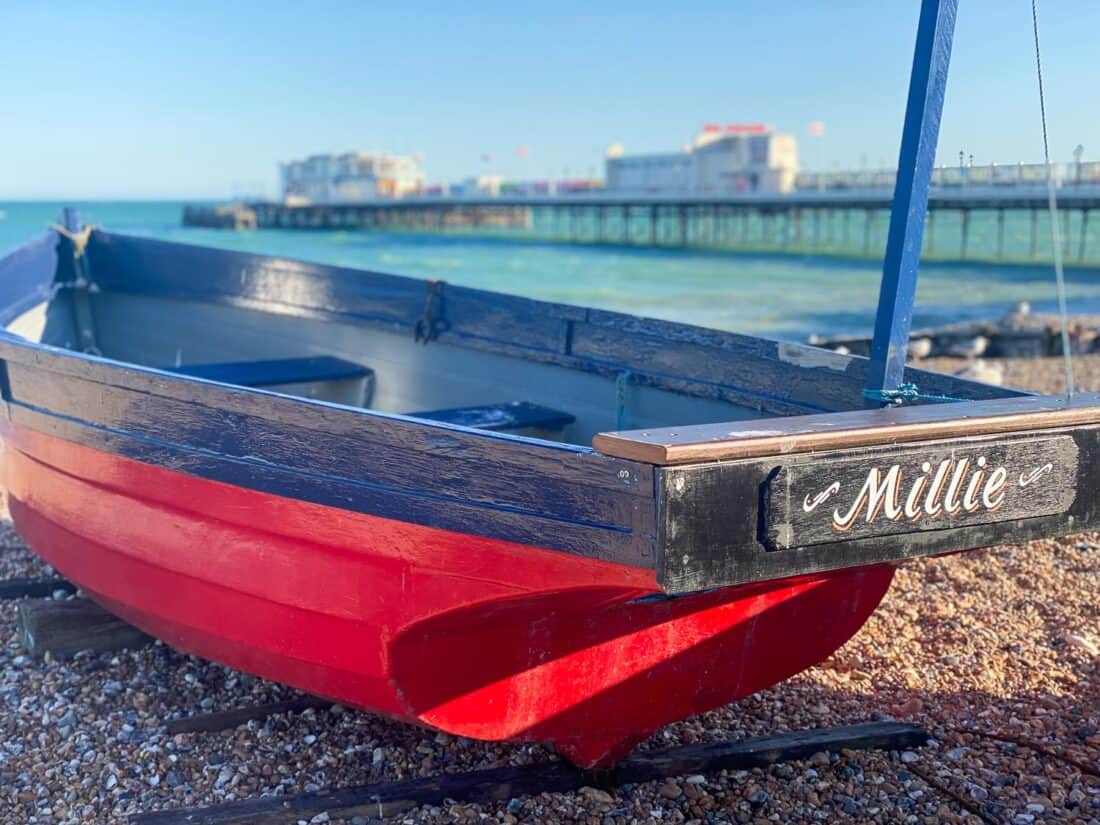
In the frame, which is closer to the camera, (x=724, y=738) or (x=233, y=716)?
(x=724, y=738)

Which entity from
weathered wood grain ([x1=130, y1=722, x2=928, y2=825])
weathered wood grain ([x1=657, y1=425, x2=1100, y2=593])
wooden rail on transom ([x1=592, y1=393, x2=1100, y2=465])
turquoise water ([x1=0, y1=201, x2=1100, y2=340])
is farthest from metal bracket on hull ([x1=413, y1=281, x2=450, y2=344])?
turquoise water ([x1=0, y1=201, x2=1100, y2=340])

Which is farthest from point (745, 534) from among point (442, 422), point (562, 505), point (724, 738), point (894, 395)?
point (724, 738)

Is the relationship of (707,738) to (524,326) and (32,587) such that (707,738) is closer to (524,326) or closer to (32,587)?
(524,326)

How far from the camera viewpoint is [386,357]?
6.00 m

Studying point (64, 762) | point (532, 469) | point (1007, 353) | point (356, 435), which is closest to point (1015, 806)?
point (532, 469)

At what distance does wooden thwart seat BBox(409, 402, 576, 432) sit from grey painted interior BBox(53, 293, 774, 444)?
14 cm

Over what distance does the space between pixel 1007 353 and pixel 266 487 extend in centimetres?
1348

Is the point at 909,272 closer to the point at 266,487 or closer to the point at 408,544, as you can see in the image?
the point at 408,544

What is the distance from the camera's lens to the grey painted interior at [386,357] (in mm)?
4641

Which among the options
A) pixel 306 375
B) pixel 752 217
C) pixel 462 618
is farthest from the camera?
pixel 752 217

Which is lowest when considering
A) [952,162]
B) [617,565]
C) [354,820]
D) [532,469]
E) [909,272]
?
[354,820]

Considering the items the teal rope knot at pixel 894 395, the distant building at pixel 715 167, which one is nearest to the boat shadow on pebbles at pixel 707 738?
the teal rope knot at pixel 894 395

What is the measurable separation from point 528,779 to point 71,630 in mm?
2218

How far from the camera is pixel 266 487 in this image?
11.2 feet
